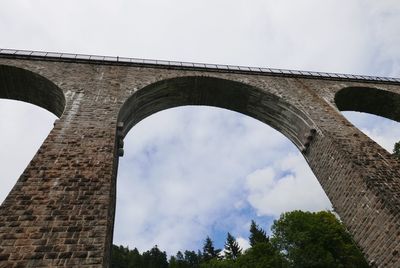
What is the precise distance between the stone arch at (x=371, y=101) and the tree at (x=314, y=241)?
1285cm

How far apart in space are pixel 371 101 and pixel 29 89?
39.1 feet

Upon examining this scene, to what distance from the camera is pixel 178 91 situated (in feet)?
35.0

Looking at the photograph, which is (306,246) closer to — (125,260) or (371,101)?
(371,101)

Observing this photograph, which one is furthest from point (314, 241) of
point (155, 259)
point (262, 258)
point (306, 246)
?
point (155, 259)

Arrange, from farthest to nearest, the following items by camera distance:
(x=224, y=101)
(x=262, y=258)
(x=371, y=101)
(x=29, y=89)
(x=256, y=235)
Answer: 1. (x=256, y=235)
2. (x=262, y=258)
3. (x=371, y=101)
4. (x=224, y=101)
5. (x=29, y=89)

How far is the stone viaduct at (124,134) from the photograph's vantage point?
4797mm

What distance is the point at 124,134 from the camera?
8.82 meters

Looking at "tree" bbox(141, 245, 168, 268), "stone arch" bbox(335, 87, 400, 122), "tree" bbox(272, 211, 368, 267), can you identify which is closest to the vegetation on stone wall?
"tree" bbox(272, 211, 368, 267)

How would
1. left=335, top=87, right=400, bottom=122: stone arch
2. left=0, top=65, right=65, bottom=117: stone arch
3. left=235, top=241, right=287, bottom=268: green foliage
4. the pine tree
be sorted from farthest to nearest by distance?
1. the pine tree
2. left=235, top=241, right=287, bottom=268: green foliage
3. left=335, top=87, right=400, bottom=122: stone arch
4. left=0, top=65, right=65, bottom=117: stone arch

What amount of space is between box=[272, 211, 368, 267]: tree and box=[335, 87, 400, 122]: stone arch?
12.8 metres

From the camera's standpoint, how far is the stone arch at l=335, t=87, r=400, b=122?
467 inches

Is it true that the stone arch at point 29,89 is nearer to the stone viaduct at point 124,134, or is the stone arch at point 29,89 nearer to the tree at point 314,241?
the stone viaduct at point 124,134

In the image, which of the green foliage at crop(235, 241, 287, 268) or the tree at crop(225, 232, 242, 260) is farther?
the tree at crop(225, 232, 242, 260)

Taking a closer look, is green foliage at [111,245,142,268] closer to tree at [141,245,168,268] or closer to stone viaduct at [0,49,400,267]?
tree at [141,245,168,268]
